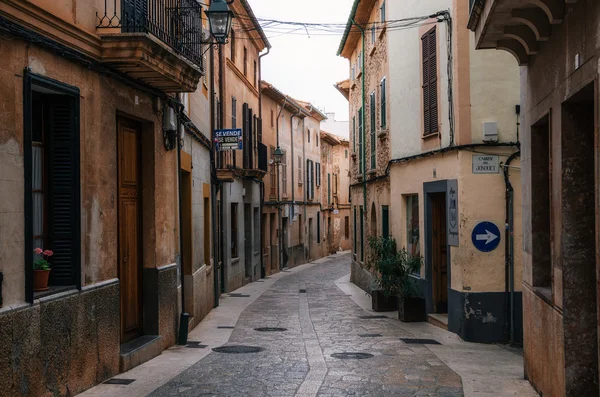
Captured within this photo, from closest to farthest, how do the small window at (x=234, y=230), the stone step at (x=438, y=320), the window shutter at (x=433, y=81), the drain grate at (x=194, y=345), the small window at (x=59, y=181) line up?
the small window at (x=59, y=181), the drain grate at (x=194, y=345), the stone step at (x=438, y=320), the window shutter at (x=433, y=81), the small window at (x=234, y=230)

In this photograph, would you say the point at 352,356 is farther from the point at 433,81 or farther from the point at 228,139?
the point at 228,139

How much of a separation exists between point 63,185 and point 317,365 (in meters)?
4.22

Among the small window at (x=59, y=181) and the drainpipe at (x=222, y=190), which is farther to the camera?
the drainpipe at (x=222, y=190)

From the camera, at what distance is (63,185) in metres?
7.55

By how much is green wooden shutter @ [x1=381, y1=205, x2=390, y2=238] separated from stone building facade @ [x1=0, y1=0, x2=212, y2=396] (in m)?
8.85

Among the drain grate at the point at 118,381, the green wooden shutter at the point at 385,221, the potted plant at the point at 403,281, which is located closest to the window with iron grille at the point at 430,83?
the potted plant at the point at 403,281

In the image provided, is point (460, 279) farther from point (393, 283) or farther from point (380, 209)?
point (380, 209)

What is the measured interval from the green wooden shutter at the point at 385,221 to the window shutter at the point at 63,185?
11920mm

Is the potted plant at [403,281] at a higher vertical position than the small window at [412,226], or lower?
lower

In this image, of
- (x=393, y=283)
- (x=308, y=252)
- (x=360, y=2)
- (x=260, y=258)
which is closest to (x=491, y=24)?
(x=393, y=283)

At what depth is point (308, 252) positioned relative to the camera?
42375 mm

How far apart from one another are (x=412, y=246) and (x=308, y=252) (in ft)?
86.0

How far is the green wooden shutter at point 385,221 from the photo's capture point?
18.8 meters

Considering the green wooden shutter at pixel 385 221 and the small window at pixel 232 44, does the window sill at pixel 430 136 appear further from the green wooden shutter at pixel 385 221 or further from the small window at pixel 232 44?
the small window at pixel 232 44
